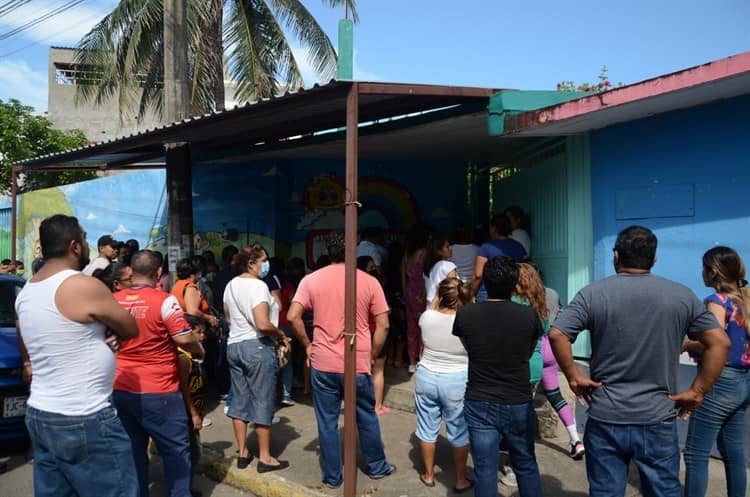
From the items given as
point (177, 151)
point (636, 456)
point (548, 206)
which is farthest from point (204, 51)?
point (636, 456)

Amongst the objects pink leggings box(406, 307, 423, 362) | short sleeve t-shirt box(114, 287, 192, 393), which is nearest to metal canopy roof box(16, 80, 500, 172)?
short sleeve t-shirt box(114, 287, 192, 393)

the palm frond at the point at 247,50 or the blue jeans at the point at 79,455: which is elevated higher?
the palm frond at the point at 247,50

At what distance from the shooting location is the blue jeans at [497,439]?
3.64 meters

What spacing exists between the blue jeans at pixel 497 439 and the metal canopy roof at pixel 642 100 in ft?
9.03

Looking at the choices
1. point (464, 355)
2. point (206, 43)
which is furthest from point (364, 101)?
point (206, 43)

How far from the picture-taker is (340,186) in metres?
10.3

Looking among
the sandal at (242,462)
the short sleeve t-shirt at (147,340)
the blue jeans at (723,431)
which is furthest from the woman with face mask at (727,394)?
the sandal at (242,462)

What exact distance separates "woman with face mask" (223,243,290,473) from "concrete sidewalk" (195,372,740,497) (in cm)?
18

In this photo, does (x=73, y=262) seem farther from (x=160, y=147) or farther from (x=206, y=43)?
(x=206, y=43)

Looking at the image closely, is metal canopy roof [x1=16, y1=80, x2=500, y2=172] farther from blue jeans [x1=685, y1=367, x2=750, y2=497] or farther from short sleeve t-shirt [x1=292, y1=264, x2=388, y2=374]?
blue jeans [x1=685, y1=367, x2=750, y2=497]

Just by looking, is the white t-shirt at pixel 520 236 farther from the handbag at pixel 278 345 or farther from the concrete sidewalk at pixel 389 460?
the handbag at pixel 278 345

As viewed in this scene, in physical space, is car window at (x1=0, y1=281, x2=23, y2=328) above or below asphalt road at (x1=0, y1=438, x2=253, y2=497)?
above

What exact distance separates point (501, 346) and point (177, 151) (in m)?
6.29

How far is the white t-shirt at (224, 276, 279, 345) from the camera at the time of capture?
5.12 m
